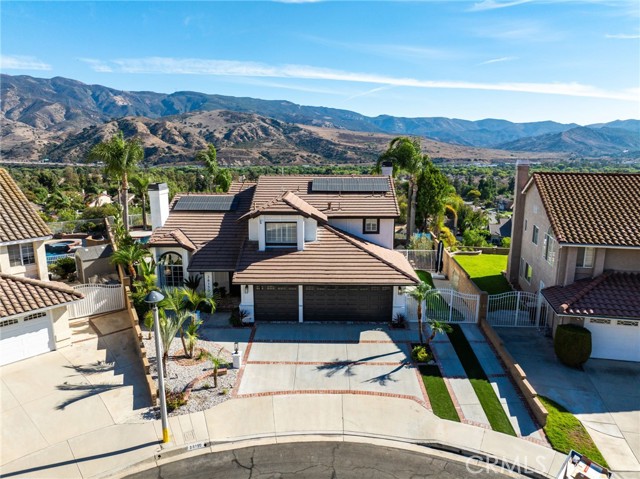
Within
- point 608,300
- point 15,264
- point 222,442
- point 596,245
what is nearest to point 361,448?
point 222,442

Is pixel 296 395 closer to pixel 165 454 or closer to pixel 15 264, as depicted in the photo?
pixel 165 454

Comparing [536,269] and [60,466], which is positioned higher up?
[536,269]

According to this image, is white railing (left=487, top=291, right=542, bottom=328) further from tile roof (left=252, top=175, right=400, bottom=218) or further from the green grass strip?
tile roof (left=252, top=175, right=400, bottom=218)

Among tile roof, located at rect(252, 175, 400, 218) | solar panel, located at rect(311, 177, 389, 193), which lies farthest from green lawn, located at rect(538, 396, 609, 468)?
solar panel, located at rect(311, 177, 389, 193)

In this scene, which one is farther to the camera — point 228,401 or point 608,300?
point 608,300

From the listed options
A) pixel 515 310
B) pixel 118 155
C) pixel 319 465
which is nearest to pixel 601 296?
pixel 515 310
